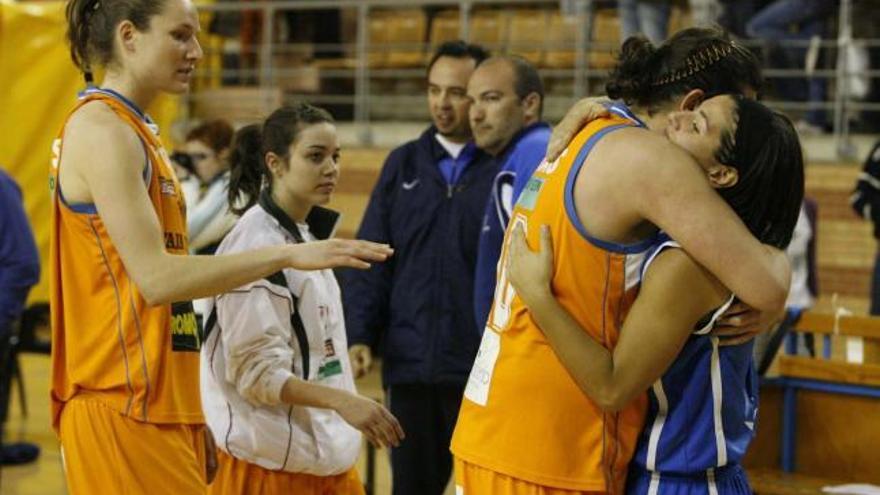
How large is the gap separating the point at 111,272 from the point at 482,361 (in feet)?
2.54

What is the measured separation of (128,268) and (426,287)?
6.74 feet

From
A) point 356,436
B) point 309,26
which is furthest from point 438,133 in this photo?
point 309,26

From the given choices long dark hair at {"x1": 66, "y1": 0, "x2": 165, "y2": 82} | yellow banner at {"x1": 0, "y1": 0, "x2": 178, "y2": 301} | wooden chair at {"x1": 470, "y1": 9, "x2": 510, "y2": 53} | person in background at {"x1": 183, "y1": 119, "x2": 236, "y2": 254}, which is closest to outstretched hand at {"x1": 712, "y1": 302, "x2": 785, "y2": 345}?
long dark hair at {"x1": 66, "y1": 0, "x2": 165, "y2": 82}

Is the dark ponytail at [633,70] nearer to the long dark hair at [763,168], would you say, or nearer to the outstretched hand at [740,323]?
the long dark hair at [763,168]

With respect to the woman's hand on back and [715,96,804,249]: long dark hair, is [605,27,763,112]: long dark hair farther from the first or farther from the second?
the woman's hand on back

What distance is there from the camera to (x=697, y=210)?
91.0 inches

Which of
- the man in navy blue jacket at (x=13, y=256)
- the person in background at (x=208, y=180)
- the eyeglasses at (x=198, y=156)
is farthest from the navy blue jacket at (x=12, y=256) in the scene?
the eyeglasses at (x=198, y=156)

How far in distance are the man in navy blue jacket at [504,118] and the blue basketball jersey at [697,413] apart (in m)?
1.87

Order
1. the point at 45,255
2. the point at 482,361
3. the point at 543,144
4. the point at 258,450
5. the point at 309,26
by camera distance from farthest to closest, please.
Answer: the point at 309,26
the point at 45,255
the point at 543,144
the point at 258,450
the point at 482,361

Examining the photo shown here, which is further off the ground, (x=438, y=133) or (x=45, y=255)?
(x=438, y=133)

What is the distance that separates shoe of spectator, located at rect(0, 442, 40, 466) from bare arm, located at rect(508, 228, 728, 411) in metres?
5.19

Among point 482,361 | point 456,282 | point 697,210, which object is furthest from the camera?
point 456,282

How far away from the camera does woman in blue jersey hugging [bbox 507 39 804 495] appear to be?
2.35 metres

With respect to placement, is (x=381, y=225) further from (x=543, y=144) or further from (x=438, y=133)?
(x=543, y=144)
